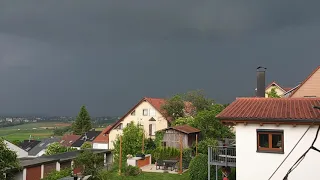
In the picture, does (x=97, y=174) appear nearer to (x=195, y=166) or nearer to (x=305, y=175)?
(x=195, y=166)

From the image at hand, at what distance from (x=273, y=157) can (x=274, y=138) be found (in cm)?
89

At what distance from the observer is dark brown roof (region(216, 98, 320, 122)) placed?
47.7 ft

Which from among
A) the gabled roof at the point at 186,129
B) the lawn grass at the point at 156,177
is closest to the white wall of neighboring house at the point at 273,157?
the lawn grass at the point at 156,177

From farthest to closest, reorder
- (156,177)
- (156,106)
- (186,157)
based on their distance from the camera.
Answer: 1. (156,106)
2. (186,157)
3. (156,177)

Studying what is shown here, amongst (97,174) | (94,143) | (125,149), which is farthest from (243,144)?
(94,143)

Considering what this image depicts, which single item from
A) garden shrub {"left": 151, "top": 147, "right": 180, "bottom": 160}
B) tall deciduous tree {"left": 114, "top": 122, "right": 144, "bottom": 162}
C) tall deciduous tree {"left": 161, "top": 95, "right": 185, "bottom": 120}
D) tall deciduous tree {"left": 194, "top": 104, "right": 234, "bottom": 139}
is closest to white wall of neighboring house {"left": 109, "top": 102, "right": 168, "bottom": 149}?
tall deciduous tree {"left": 161, "top": 95, "right": 185, "bottom": 120}

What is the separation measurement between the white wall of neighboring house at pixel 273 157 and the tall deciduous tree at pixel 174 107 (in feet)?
91.2

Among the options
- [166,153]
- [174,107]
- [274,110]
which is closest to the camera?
[274,110]

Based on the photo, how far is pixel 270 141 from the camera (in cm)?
1522

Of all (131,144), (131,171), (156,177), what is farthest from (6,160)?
(131,144)

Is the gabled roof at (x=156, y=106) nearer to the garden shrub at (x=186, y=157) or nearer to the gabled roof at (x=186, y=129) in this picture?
the gabled roof at (x=186, y=129)

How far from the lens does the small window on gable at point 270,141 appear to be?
1505 centimetres

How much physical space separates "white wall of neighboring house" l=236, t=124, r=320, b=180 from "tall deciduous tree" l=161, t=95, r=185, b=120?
2779 cm

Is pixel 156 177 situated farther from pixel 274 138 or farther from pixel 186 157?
pixel 274 138
